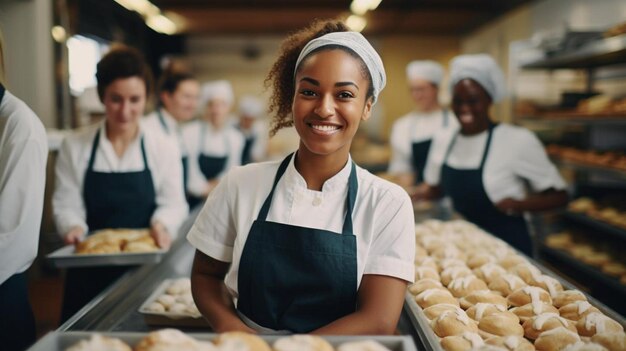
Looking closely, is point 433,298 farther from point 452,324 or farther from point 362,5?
point 362,5

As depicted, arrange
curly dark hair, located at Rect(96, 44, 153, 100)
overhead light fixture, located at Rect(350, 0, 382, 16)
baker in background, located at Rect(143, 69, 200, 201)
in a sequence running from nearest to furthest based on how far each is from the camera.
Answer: curly dark hair, located at Rect(96, 44, 153, 100) < baker in background, located at Rect(143, 69, 200, 201) < overhead light fixture, located at Rect(350, 0, 382, 16)

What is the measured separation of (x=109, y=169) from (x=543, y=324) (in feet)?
5.67

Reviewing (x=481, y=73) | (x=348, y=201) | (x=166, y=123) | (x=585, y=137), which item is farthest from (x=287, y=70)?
(x=585, y=137)

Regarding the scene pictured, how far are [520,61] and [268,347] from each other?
4490mm

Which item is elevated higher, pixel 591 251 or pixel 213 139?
pixel 213 139

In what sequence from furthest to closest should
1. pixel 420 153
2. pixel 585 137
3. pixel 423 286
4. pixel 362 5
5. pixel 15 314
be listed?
1. pixel 362 5
2. pixel 585 137
3. pixel 420 153
4. pixel 423 286
5. pixel 15 314

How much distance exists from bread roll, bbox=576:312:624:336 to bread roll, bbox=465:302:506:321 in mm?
184

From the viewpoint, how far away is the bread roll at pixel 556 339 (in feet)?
3.76

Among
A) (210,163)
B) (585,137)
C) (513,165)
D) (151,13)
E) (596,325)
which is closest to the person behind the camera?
(596,325)

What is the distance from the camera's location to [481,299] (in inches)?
56.0

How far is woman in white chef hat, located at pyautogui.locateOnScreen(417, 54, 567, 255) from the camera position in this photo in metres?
2.57

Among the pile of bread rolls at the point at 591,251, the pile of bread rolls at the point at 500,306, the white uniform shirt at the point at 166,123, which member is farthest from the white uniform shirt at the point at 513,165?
the white uniform shirt at the point at 166,123

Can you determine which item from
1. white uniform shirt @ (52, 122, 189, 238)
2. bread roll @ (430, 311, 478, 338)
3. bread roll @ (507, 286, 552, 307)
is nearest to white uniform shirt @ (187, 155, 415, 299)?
bread roll @ (430, 311, 478, 338)

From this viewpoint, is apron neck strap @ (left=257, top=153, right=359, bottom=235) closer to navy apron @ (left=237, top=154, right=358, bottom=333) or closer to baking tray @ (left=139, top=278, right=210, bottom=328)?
navy apron @ (left=237, top=154, right=358, bottom=333)
